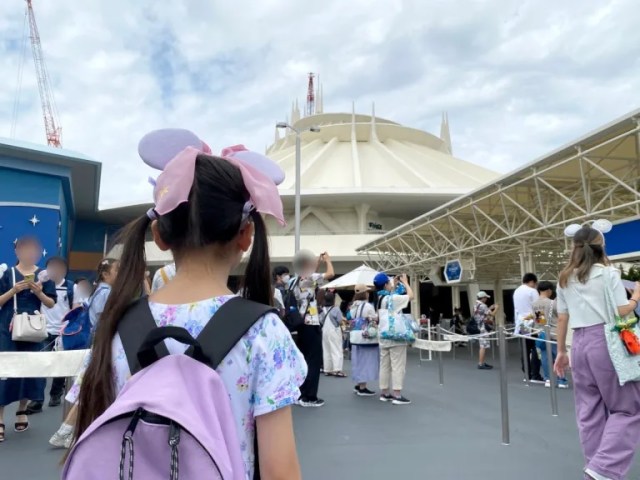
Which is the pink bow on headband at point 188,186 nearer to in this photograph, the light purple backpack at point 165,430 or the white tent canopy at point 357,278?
the light purple backpack at point 165,430

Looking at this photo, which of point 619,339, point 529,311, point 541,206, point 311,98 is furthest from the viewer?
point 311,98

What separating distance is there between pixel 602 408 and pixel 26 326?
4957mm

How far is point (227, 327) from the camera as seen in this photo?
3.87 ft

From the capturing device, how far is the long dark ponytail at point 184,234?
1272mm

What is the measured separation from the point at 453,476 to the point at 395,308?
3.08 m

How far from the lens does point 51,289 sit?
5.14m

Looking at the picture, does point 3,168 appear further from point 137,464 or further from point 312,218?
point 312,218

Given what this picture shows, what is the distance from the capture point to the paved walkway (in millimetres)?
4039

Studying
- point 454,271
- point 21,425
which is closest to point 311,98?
point 454,271

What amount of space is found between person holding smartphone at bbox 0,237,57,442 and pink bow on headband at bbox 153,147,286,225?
3933mm

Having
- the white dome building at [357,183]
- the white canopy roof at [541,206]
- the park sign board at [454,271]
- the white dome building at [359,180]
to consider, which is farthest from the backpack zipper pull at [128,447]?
the white dome building at [359,180]

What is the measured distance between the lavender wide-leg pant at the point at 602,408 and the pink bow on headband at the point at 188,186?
3.03 m

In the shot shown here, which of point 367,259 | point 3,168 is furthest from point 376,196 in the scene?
point 3,168

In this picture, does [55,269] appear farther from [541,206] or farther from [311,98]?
[311,98]
